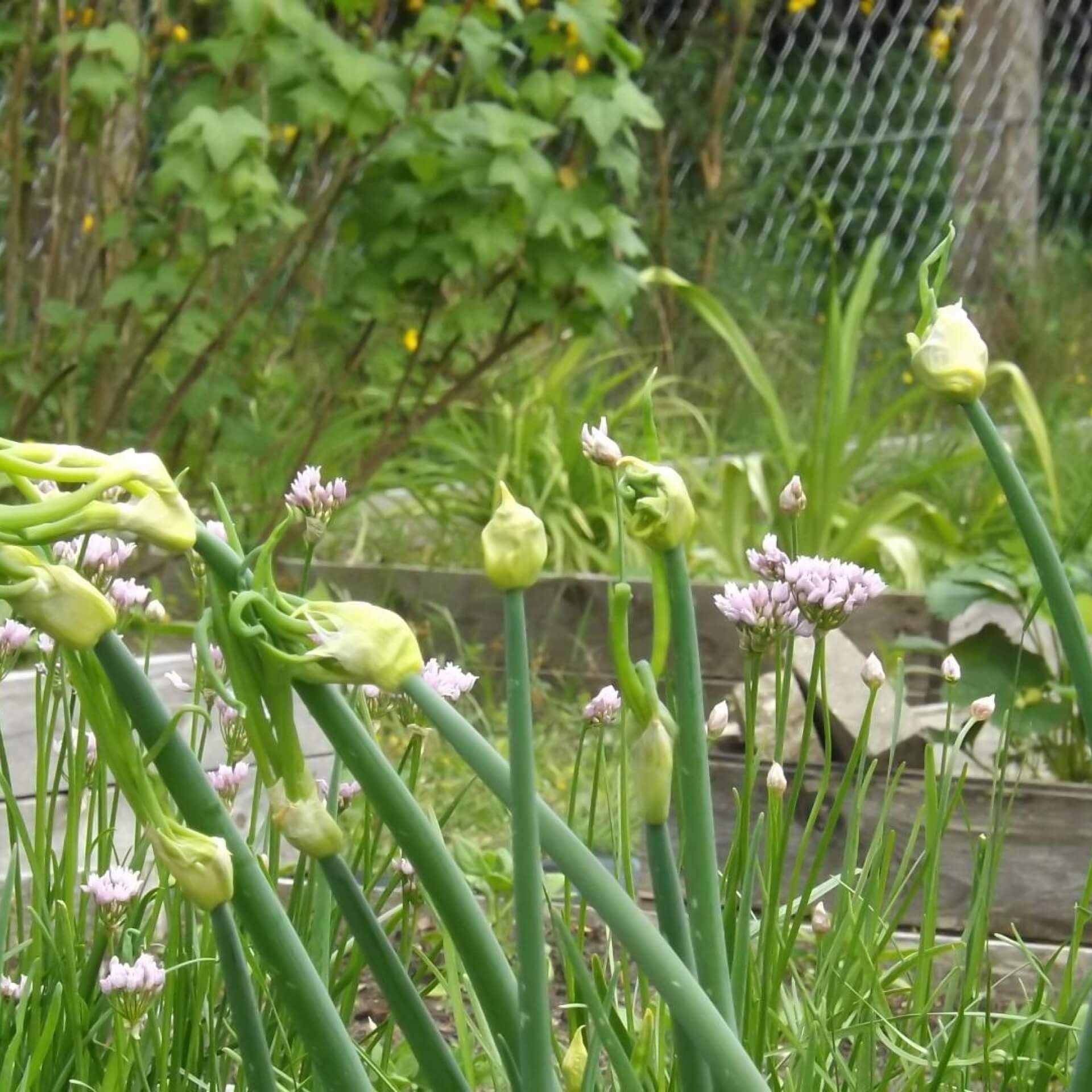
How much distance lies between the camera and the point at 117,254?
132 inches

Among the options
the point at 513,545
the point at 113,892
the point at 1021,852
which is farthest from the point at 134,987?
the point at 1021,852

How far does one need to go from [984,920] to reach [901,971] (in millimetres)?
212

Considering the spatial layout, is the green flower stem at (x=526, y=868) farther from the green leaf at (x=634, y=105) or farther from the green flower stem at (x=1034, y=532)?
the green leaf at (x=634, y=105)

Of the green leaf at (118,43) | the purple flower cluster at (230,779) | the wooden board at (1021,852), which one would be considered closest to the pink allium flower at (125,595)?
the purple flower cluster at (230,779)

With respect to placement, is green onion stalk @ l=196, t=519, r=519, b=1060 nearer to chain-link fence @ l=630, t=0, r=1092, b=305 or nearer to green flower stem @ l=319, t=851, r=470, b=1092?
green flower stem @ l=319, t=851, r=470, b=1092

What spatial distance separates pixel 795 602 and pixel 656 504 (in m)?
0.32

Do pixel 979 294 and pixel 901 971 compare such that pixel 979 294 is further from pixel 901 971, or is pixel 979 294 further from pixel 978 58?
pixel 901 971

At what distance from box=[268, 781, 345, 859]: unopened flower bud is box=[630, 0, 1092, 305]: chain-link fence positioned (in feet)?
17.3

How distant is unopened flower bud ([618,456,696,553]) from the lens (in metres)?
0.62

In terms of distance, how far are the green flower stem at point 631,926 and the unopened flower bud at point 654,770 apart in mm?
46

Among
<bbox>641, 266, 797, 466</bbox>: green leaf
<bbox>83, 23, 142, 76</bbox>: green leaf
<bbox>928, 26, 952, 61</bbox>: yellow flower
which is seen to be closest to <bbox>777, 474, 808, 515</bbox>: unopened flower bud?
<bbox>83, 23, 142, 76</bbox>: green leaf

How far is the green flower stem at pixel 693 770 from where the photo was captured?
2.16ft

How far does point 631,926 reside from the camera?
1.97 ft

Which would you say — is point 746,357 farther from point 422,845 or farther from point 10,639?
point 422,845
